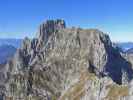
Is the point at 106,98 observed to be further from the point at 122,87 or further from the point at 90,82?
the point at 90,82

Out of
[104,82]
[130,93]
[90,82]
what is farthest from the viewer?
[90,82]

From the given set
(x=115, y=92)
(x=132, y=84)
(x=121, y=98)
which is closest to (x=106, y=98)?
(x=115, y=92)

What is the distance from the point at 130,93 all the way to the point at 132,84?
433 centimetres

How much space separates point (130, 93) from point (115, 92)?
30.2 metres

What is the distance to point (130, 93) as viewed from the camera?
4941 inches

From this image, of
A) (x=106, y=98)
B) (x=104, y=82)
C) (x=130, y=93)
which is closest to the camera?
(x=130, y=93)

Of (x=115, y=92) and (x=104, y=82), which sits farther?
(x=104, y=82)

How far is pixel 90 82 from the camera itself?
632 ft

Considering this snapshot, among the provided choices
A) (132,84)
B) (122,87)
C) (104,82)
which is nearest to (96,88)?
(104,82)

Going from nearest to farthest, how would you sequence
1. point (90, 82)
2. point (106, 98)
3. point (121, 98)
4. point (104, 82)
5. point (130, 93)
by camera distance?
point (130, 93) → point (121, 98) → point (106, 98) → point (104, 82) → point (90, 82)

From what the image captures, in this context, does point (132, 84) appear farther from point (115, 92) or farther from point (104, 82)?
point (104, 82)

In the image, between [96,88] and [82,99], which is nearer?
[96,88]

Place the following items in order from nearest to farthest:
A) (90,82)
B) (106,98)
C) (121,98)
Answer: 1. (121,98)
2. (106,98)
3. (90,82)

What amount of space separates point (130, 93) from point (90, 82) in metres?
67.7
